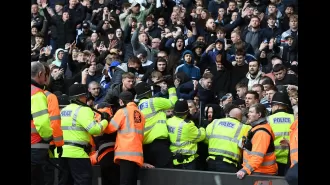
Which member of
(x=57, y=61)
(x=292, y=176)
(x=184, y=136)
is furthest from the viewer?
(x=57, y=61)

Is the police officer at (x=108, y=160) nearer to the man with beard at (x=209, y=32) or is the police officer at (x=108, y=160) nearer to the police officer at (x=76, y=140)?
the police officer at (x=76, y=140)

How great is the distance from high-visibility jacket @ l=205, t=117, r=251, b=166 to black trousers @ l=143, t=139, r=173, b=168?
2.75 feet

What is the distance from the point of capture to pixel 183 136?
1215 cm

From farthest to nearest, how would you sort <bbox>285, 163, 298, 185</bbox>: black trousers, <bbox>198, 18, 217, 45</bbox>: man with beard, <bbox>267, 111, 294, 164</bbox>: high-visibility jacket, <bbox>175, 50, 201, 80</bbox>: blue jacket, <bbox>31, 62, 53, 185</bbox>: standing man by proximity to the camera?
<bbox>198, 18, 217, 45</bbox>: man with beard → <bbox>175, 50, 201, 80</bbox>: blue jacket → <bbox>267, 111, 294, 164</bbox>: high-visibility jacket → <bbox>31, 62, 53, 185</bbox>: standing man → <bbox>285, 163, 298, 185</bbox>: black trousers

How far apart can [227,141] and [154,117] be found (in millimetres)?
1432

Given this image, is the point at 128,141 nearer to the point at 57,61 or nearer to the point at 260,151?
the point at 260,151

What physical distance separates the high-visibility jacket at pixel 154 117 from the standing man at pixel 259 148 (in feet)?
5.38

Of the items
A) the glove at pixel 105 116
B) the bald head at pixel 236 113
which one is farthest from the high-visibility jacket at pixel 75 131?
the bald head at pixel 236 113

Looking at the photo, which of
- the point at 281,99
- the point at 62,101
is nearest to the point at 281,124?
the point at 281,99

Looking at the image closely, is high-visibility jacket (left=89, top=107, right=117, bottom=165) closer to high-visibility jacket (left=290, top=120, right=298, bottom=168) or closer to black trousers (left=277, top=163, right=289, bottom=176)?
black trousers (left=277, top=163, right=289, bottom=176)

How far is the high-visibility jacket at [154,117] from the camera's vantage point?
1231 cm

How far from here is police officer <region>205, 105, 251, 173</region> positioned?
1156cm

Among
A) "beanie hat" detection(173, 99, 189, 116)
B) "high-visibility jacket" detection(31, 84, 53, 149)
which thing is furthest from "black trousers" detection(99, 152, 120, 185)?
"high-visibility jacket" detection(31, 84, 53, 149)
